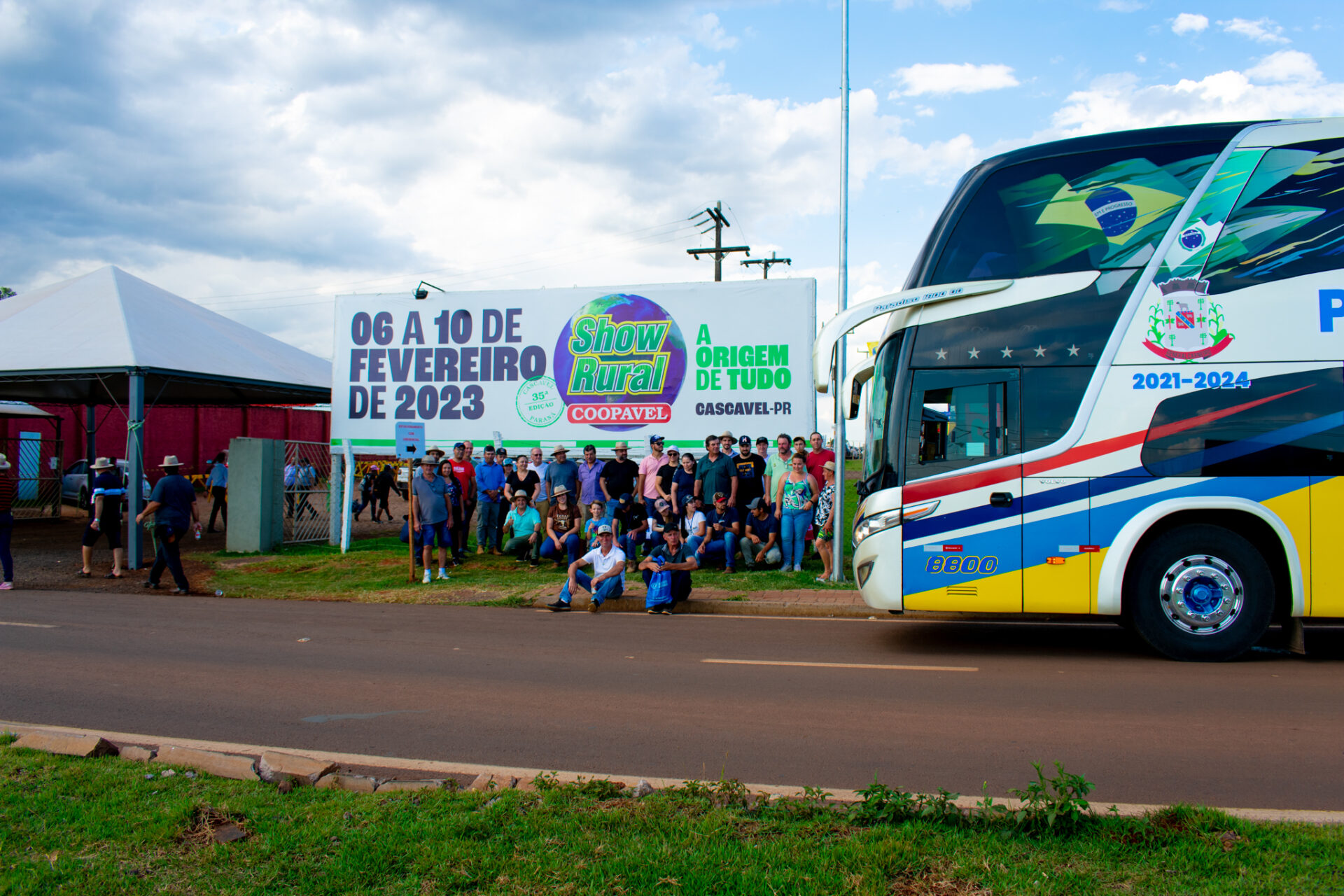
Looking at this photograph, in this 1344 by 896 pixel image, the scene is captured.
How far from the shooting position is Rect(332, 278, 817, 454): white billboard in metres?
15.6

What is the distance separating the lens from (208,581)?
14047mm

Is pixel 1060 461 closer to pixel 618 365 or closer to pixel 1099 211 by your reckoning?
pixel 1099 211

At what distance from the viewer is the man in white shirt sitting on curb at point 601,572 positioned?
36.3 feet

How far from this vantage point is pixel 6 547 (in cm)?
1284

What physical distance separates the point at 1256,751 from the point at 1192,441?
3406 mm

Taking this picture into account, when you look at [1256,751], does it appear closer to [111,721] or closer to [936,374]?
[936,374]

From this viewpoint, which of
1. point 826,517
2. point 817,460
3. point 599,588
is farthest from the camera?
point 817,460

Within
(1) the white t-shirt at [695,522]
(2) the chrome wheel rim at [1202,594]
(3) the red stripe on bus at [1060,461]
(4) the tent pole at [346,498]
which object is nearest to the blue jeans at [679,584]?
(1) the white t-shirt at [695,522]

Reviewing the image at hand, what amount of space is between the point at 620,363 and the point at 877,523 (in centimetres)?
896

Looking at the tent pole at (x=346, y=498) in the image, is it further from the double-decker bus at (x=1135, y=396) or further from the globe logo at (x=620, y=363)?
the double-decker bus at (x=1135, y=396)

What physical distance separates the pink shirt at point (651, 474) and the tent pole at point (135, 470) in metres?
8.73

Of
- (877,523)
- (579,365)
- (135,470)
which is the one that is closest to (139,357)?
(135,470)

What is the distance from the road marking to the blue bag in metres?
3.09

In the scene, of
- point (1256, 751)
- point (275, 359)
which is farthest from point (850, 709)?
point (275, 359)
